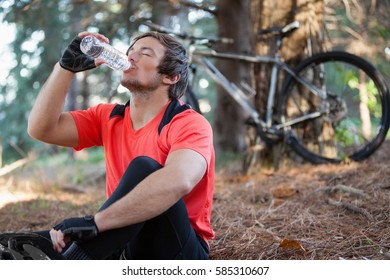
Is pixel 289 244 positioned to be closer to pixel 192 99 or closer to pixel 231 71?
pixel 192 99

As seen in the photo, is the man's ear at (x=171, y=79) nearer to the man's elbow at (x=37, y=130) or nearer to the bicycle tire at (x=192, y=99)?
the man's elbow at (x=37, y=130)

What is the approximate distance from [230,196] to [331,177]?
709mm

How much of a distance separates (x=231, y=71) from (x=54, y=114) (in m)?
4.54

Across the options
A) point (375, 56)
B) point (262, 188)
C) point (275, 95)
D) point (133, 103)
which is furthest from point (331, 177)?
point (375, 56)

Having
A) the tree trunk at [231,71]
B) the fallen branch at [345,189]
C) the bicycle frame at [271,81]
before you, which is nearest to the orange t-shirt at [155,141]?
the fallen branch at [345,189]

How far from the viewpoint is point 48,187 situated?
176 inches

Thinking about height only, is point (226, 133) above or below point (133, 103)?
below

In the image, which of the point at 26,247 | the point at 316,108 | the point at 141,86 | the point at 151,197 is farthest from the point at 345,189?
the point at 26,247

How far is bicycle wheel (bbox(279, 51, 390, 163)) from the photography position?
386 centimetres

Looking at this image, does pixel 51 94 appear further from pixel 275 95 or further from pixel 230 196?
pixel 275 95

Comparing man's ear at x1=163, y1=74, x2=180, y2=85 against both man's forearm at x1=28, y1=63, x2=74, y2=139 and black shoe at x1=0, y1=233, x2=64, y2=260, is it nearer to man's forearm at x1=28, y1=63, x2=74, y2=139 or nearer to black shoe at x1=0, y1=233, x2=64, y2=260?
man's forearm at x1=28, y1=63, x2=74, y2=139

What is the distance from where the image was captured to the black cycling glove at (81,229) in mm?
1703

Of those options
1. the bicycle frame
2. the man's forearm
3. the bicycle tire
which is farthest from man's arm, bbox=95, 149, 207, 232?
the bicycle tire

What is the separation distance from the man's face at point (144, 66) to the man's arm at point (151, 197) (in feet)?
1.70
